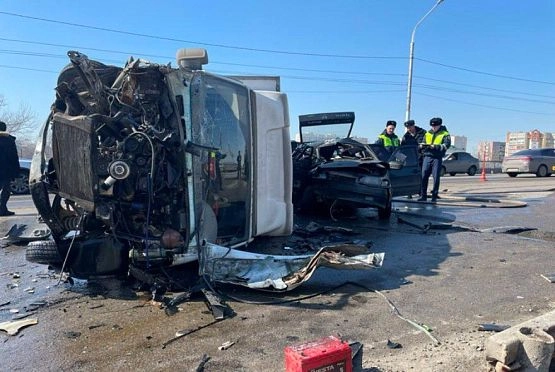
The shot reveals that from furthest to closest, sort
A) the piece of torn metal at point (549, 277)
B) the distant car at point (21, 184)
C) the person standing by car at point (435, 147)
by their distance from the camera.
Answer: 1. the distant car at point (21, 184)
2. the person standing by car at point (435, 147)
3. the piece of torn metal at point (549, 277)

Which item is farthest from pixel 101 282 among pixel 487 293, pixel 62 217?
pixel 487 293

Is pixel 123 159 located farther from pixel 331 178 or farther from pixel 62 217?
pixel 331 178

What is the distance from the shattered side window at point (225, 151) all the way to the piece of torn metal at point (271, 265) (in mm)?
Answer: 355

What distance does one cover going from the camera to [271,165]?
18.7ft

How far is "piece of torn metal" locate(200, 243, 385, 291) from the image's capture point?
13.4 ft

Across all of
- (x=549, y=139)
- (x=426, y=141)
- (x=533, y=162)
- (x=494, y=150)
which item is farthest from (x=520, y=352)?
(x=549, y=139)

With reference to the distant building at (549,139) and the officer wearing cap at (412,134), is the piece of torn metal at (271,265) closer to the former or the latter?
the officer wearing cap at (412,134)

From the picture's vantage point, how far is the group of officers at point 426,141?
10.5m

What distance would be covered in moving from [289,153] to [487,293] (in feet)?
9.47

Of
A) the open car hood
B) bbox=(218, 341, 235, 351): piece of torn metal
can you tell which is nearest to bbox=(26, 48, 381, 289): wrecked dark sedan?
bbox=(218, 341, 235, 351): piece of torn metal

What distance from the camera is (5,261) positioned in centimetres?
546

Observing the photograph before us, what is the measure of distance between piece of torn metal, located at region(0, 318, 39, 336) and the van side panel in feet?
7.81

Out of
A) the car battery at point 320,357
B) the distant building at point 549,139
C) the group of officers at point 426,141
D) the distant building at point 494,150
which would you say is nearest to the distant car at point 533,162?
the group of officers at point 426,141

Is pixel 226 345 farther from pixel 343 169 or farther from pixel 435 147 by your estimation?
pixel 435 147
